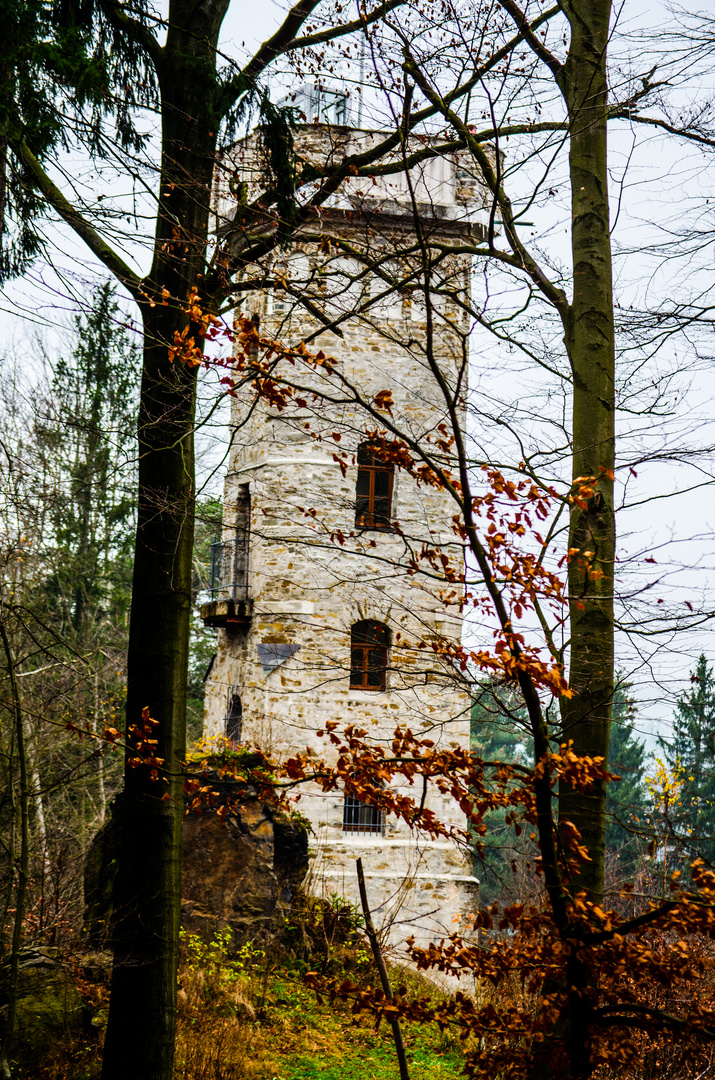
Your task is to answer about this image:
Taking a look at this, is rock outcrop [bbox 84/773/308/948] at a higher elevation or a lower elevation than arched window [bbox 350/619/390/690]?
lower

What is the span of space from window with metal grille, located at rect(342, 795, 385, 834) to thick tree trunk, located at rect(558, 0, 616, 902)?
952 cm

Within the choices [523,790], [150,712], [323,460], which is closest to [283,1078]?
[150,712]

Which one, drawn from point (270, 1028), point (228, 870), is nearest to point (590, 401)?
point (270, 1028)

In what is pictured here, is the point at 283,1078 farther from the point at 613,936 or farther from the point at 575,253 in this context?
the point at 575,253

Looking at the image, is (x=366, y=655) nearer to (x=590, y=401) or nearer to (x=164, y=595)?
(x=164, y=595)

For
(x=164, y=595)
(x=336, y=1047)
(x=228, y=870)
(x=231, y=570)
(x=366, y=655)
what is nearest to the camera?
(x=164, y=595)

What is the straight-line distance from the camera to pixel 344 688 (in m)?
13.7

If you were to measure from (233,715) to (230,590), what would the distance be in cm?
200

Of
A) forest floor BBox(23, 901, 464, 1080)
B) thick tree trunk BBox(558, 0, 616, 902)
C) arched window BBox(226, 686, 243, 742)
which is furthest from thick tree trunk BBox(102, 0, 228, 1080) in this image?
arched window BBox(226, 686, 243, 742)

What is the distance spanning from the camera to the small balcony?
14227 mm

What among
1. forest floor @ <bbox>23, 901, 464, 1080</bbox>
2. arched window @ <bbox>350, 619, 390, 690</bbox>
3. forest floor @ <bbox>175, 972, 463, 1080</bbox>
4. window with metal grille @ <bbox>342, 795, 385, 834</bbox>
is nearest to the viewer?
forest floor @ <bbox>23, 901, 464, 1080</bbox>

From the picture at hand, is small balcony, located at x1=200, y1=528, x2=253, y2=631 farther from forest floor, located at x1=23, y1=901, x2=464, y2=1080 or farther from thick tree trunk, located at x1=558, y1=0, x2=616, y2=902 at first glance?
thick tree trunk, located at x1=558, y1=0, x2=616, y2=902

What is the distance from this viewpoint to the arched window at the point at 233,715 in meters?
14.6

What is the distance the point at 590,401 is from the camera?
17.3 ft
